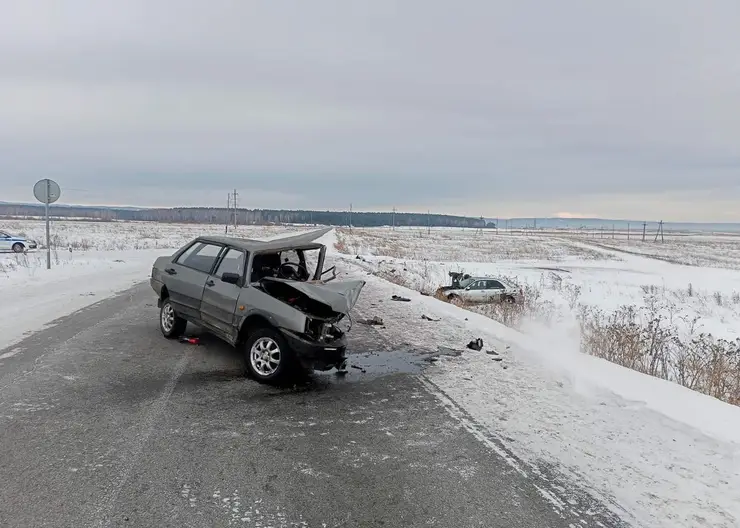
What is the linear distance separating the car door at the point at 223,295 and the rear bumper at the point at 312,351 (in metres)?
1.05

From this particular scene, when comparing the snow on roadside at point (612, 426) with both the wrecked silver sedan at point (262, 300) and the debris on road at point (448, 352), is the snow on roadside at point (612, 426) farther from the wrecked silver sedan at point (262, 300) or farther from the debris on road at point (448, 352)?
the wrecked silver sedan at point (262, 300)

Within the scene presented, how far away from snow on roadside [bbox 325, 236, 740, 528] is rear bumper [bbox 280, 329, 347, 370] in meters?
1.43

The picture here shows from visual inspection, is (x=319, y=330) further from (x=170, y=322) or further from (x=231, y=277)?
(x=170, y=322)

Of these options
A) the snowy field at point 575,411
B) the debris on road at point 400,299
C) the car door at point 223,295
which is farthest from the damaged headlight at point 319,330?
the debris on road at point 400,299

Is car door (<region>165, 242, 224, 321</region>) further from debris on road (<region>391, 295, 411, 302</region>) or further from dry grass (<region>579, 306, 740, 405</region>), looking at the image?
dry grass (<region>579, 306, 740, 405</region>)

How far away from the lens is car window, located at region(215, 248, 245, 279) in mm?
7262

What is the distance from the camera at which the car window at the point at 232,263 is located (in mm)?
7262

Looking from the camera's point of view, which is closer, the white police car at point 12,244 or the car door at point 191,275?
the car door at point 191,275

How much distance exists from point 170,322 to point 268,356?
2.90 metres

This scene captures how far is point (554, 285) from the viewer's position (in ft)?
76.5

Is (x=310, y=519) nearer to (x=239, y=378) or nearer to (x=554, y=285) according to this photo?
(x=239, y=378)

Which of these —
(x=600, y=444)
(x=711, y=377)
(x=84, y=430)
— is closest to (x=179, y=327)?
(x=84, y=430)

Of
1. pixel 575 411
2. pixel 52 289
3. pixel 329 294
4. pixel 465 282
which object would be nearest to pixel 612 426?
pixel 575 411

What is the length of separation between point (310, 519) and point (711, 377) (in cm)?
699
